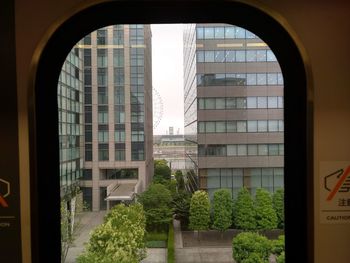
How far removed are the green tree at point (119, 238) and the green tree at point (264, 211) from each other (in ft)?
3.33

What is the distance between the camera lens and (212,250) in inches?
90.4

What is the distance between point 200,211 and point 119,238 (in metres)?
0.84

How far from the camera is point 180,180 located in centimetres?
263

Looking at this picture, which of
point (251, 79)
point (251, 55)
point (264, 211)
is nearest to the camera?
point (251, 55)

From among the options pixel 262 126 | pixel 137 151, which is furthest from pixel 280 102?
pixel 137 151

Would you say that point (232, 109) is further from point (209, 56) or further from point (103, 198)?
point (103, 198)

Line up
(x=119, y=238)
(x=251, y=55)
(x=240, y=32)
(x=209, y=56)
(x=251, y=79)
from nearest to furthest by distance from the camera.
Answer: (x=240, y=32) → (x=251, y=55) → (x=251, y=79) → (x=209, y=56) → (x=119, y=238)

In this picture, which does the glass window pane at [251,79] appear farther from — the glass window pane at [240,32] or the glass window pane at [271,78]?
the glass window pane at [240,32]

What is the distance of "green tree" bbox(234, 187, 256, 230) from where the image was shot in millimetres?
2300

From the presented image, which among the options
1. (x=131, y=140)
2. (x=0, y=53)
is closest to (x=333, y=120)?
(x=131, y=140)

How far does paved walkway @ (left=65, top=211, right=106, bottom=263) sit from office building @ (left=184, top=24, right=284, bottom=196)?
34.7 inches

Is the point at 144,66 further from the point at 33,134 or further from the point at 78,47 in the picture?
the point at 33,134

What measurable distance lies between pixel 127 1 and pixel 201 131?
1268 mm

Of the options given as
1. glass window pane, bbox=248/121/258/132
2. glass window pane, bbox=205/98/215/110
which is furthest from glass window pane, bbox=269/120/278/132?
glass window pane, bbox=205/98/215/110
